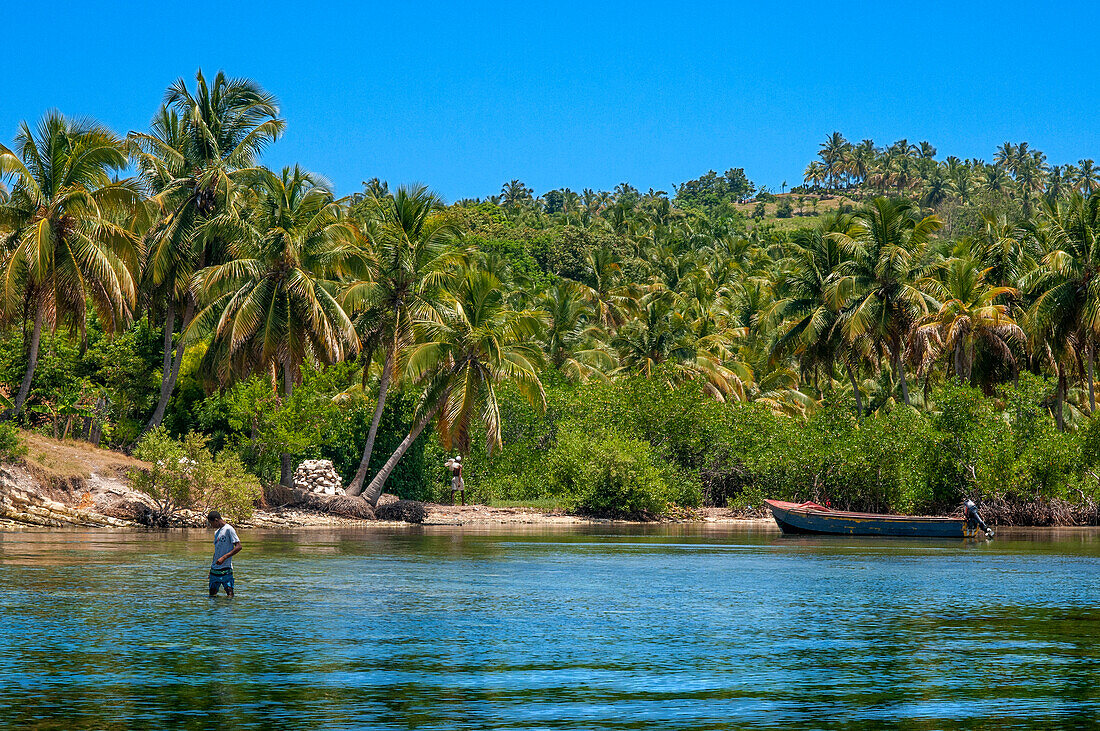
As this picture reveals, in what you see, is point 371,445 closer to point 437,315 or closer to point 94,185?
point 437,315

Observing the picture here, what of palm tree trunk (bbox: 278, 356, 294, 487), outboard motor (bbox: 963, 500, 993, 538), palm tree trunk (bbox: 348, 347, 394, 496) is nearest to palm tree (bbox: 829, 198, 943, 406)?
outboard motor (bbox: 963, 500, 993, 538)

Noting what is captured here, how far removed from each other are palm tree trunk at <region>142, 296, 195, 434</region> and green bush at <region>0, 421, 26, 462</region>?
7.55m

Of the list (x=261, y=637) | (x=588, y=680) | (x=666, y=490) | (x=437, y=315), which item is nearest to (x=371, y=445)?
(x=437, y=315)

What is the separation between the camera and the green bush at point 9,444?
37.7 meters

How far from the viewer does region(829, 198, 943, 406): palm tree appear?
2254 inches

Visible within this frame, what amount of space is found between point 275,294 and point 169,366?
646cm

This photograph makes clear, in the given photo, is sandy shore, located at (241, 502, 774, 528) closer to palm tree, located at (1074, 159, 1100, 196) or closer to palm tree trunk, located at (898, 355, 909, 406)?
palm tree trunk, located at (898, 355, 909, 406)

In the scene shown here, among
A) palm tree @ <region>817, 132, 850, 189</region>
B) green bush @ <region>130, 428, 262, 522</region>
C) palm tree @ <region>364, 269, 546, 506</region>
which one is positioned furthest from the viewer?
palm tree @ <region>817, 132, 850, 189</region>

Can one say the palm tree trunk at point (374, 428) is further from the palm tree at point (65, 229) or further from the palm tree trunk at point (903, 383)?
the palm tree trunk at point (903, 383)

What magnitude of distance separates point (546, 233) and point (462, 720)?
312 feet

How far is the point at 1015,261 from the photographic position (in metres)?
63.0

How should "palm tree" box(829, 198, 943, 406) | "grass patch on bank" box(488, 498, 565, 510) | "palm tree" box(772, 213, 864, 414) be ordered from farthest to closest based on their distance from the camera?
1. "palm tree" box(772, 213, 864, 414)
2. "palm tree" box(829, 198, 943, 406)
3. "grass patch on bank" box(488, 498, 565, 510)

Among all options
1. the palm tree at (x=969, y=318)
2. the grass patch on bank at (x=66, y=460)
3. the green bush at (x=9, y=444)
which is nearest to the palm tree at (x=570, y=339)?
the palm tree at (x=969, y=318)

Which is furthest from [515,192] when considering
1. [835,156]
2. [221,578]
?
[221,578]
